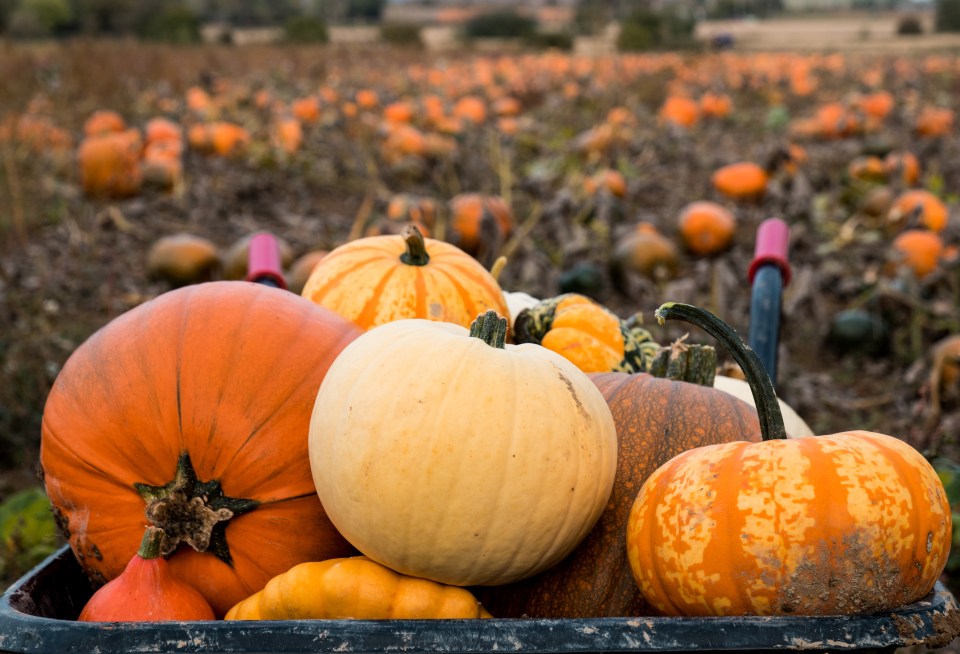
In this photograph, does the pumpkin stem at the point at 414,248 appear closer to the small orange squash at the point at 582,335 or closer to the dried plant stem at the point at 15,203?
the small orange squash at the point at 582,335

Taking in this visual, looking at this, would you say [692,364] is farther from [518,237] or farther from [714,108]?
[714,108]

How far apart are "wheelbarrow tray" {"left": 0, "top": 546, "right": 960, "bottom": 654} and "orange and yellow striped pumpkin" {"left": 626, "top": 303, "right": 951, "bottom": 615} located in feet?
0.27

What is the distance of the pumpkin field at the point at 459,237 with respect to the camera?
1.86 m

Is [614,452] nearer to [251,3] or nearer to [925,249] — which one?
[925,249]

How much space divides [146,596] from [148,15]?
118 ft

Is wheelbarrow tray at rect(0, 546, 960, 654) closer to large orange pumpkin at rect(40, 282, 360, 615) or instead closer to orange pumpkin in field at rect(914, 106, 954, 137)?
large orange pumpkin at rect(40, 282, 360, 615)

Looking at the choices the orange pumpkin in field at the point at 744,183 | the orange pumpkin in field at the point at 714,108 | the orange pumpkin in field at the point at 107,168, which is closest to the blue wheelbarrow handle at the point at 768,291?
the orange pumpkin in field at the point at 744,183

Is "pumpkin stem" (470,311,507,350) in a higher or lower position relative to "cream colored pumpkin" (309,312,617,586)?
higher

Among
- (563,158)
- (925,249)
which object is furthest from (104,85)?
(925,249)

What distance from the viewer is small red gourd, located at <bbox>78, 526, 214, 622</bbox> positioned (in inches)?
61.4

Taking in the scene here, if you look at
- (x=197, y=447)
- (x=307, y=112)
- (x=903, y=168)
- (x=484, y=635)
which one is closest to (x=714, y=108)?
(x=307, y=112)

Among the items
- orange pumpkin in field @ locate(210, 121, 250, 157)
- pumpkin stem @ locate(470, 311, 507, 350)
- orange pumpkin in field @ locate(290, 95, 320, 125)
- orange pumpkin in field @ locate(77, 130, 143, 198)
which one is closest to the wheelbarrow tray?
pumpkin stem @ locate(470, 311, 507, 350)

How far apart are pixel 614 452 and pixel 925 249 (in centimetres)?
478

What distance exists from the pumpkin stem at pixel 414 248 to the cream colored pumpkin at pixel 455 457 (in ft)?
2.09
